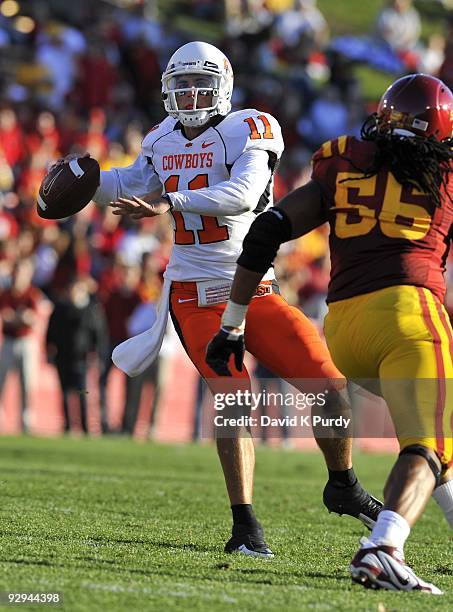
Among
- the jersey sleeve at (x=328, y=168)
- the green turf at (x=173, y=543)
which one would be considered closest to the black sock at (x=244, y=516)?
the green turf at (x=173, y=543)

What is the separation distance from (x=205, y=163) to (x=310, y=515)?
2.17m

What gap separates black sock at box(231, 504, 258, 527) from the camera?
4.94 m

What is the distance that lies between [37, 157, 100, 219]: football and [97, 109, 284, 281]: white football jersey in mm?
308

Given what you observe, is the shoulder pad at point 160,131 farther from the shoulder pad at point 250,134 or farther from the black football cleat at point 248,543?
the black football cleat at point 248,543

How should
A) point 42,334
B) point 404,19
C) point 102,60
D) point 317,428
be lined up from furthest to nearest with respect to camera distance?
point 404,19, point 102,60, point 42,334, point 317,428

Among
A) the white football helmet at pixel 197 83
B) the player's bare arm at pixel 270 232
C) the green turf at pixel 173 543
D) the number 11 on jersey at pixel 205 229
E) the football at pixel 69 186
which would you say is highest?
the white football helmet at pixel 197 83

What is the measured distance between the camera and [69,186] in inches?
211

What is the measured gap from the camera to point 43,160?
44.5 ft

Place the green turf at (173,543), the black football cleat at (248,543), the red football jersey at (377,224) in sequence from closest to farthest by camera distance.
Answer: the green turf at (173,543)
the red football jersey at (377,224)
the black football cleat at (248,543)

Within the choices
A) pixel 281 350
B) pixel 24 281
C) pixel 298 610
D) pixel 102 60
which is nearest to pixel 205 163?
pixel 281 350

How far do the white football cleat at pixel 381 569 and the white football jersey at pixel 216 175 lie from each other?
1602 mm

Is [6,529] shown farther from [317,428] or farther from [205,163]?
[205,163]

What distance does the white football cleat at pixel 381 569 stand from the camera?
388 cm

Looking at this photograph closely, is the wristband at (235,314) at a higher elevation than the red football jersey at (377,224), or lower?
lower
